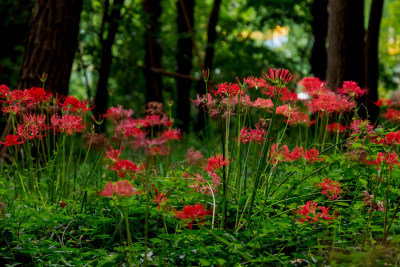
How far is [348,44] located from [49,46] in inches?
126

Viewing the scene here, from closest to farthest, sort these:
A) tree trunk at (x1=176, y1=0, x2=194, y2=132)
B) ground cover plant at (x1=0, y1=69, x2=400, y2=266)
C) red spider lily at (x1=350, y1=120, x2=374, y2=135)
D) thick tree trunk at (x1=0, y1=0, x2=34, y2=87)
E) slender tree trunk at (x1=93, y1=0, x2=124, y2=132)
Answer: ground cover plant at (x1=0, y1=69, x2=400, y2=266)
red spider lily at (x1=350, y1=120, x2=374, y2=135)
slender tree trunk at (x1=93, y1=0, x2=124, y2=132)
thick tree trunk at (x1=0, y1=0, x2=34, y2=87)
tree trunk at (x1=176, y1=0, x2=194, y2=132)

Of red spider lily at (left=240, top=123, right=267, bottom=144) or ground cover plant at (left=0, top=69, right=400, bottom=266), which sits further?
red spider lily at (left=240, top=123, right=267, bottom=144)

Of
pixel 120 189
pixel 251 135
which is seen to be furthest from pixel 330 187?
pixel 120 189

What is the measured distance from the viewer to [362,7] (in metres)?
4.75

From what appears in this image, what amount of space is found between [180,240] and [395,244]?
99 centimetres

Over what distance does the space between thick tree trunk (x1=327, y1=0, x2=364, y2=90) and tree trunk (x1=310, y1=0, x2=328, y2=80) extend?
2.52 m

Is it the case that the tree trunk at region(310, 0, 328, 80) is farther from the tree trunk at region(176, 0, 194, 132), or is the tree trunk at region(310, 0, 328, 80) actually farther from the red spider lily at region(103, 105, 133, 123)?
the red spider lily at region(103, 105, 133, 123)

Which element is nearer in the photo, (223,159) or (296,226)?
(296,226)

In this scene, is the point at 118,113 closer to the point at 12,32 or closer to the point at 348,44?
the point at 348,44

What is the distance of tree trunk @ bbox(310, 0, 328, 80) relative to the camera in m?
7.36

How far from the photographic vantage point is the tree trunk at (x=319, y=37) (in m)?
7.36

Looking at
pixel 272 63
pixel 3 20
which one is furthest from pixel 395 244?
pixel 272 63

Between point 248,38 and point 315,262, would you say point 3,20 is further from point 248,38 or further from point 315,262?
point 315,262

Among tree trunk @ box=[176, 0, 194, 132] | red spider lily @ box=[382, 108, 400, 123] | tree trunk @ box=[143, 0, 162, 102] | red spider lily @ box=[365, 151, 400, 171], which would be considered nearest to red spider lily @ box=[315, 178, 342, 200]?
red spider lily @ box=[365, 151, 400, 171]
